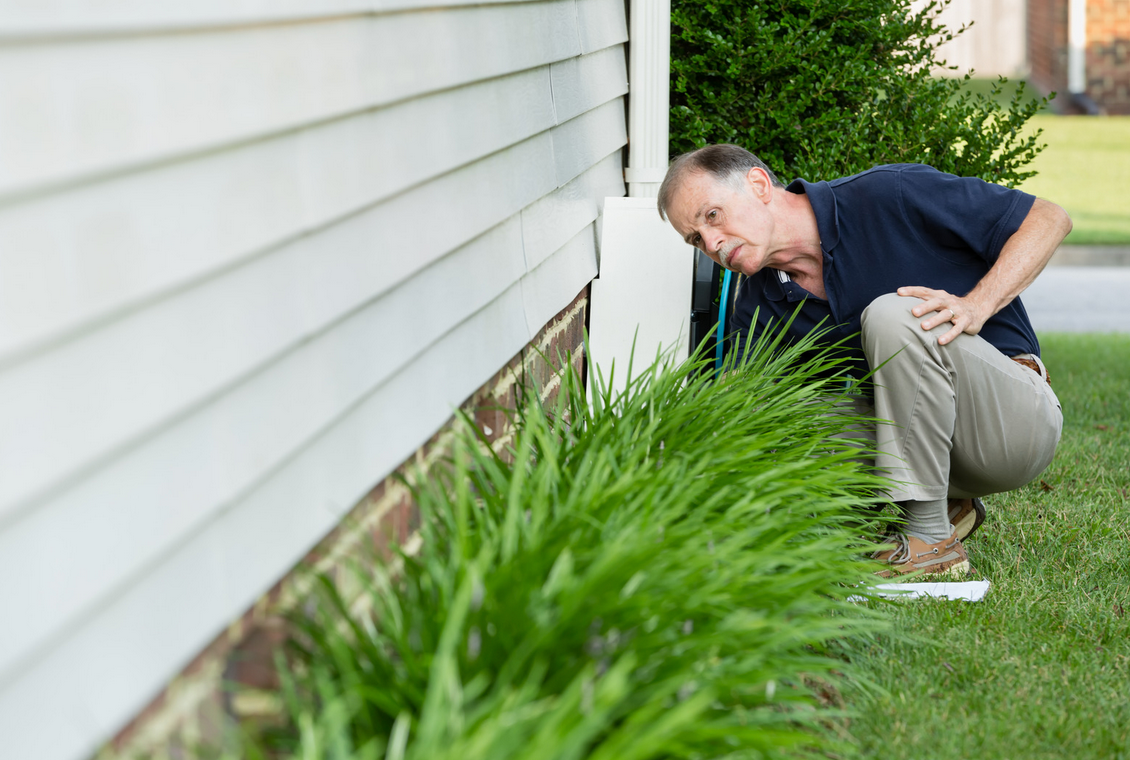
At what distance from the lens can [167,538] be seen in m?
1.30

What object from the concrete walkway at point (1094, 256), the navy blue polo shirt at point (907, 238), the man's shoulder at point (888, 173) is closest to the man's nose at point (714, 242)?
the navy blue polo shirt at point (907, 238)

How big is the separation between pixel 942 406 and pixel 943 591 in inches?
19.0

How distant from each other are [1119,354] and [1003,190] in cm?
427

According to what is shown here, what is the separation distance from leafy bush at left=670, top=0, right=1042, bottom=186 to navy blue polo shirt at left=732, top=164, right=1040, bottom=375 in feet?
5.48

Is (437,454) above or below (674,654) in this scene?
above

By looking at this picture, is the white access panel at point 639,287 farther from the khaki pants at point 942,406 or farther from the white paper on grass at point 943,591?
the white paper on grass at point 943,591

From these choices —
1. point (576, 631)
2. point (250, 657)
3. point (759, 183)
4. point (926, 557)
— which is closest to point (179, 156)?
point (250, 657)

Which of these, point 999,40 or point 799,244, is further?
point 999,40

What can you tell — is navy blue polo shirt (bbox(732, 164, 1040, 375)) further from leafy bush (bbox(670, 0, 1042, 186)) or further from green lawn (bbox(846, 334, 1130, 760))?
leafy bush (bbox(670, 0, 1042, 186))

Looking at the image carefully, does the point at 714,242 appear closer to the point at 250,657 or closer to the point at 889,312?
the point at 889,312

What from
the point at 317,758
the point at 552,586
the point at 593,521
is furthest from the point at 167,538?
the point at 593,521

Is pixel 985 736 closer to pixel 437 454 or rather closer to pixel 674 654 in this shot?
pixel 674 654

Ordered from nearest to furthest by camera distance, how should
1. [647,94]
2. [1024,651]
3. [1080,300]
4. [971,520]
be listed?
[1024,651], [971,520], [647,94], [1080,300]

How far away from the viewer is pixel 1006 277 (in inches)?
114
